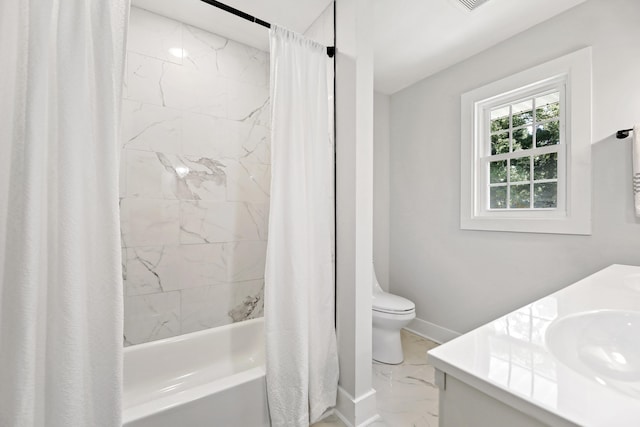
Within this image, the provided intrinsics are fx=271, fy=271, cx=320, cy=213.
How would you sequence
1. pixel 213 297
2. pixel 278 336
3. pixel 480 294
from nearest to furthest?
pixel 278 336
pixel 213 297
pixel 480 294

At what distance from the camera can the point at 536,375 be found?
51cm

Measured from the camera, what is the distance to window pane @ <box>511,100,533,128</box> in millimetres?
2033

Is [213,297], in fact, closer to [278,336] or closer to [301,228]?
[278,336]

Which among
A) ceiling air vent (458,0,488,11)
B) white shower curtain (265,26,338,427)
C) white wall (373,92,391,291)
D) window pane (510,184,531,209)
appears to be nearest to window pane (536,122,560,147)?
window pane (510,184,531,209)

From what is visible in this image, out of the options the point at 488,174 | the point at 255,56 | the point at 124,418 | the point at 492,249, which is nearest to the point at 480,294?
the point at 492,249

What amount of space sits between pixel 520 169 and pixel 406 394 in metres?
1.82

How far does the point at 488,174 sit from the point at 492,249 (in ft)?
2.04

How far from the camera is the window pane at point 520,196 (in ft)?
6.62

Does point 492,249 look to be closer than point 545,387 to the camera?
No

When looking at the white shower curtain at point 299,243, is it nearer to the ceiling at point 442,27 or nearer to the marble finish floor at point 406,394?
the marble finish floor at point 406,394

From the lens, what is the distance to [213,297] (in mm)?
1990

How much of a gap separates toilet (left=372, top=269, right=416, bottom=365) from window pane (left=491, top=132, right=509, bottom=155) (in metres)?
1.42

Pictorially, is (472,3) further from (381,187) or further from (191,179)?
(191,179)

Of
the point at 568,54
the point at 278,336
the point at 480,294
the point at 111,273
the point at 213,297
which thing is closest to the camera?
the point at 111,273
